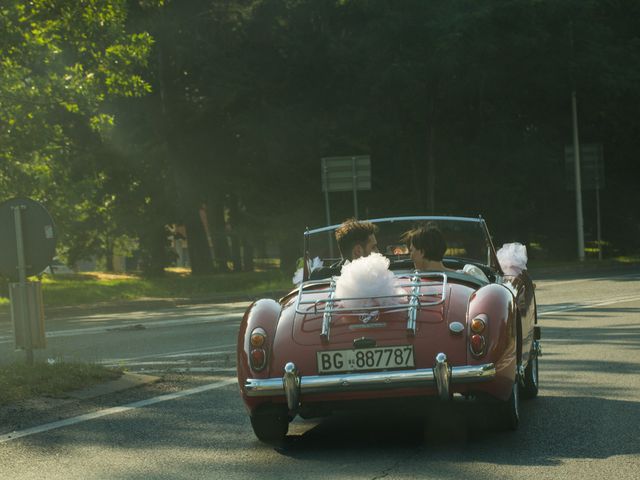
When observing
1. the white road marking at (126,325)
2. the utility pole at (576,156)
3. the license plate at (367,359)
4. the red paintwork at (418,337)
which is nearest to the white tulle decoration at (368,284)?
the red paintwork at (418,337)

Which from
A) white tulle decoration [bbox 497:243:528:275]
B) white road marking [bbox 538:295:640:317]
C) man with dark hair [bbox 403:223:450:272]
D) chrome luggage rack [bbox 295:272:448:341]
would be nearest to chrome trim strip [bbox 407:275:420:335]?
chrome luggage rack [bbox 295:272:448:341]

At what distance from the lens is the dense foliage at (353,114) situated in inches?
1522

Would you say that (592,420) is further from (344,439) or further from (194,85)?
(194,85)

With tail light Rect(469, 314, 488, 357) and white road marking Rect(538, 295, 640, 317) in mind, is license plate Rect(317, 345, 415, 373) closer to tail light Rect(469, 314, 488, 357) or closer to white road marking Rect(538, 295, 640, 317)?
tail light Rect(469, 314, 488, 357)

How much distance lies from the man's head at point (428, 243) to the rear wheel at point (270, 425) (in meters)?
1.72

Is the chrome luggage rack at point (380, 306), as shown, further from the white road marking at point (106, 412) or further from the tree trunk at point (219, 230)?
the tree trunk at point (219, 230)

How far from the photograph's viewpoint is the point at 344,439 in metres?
7.26

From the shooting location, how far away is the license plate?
22.2 ft

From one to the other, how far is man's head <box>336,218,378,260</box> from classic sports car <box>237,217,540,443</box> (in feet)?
2.82

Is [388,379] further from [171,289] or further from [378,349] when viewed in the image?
[171,289]

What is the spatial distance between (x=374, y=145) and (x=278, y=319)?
114ft

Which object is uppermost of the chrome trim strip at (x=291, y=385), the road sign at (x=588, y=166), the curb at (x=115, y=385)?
the road sign at (x=588, y=166)

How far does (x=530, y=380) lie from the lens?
8648 millimetres

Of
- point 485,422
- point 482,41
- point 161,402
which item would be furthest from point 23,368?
point 482,41
